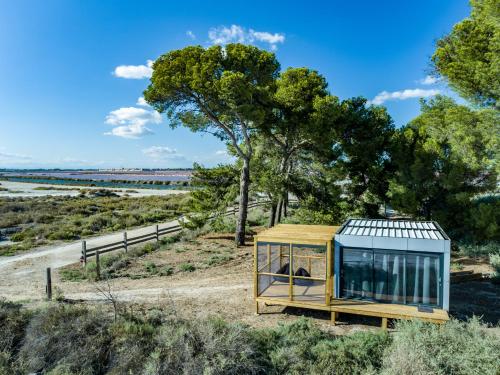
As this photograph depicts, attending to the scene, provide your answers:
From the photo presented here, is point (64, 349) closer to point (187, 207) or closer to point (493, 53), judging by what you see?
point (187, 207)

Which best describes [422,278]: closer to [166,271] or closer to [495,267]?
[495,267]

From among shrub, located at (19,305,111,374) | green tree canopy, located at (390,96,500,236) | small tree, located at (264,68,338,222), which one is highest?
small tree, located at (264,68,338,222)

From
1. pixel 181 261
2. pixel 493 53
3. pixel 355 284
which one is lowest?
pixel 181 261

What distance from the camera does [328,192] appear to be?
747 inches

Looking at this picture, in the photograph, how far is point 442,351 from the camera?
7.16m

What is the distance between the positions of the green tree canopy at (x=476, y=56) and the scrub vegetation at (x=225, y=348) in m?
10.3

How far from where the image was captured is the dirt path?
42.4 feet

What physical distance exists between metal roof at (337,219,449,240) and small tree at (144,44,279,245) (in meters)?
8.10

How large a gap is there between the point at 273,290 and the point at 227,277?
4.15 metres

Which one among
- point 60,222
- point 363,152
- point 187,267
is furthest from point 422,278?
point 60,222

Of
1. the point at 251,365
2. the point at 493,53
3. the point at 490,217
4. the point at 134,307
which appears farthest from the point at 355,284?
the point at 493,53

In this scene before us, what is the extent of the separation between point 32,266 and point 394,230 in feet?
55.9

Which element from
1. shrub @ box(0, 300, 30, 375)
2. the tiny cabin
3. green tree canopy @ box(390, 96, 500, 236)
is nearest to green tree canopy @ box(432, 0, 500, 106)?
green tree canopy @ box(390, 96, 500, 236)

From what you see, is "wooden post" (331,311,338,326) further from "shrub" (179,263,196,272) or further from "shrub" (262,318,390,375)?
"shrub" (179,263,196,272)
